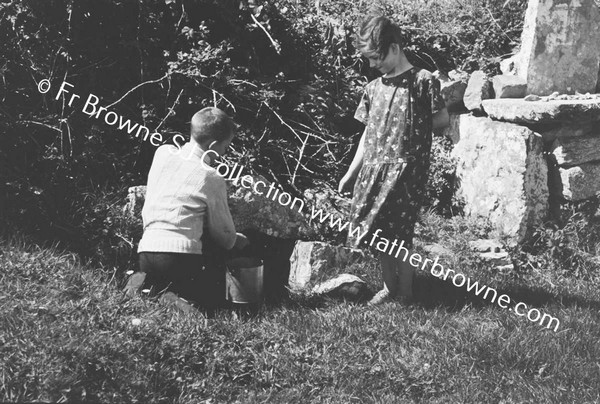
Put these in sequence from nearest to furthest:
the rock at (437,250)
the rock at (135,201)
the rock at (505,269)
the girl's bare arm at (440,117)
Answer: the girl's bare arm at (440,117) < the rock at (135,201) < the rock at (505,269) < the rock at (437,250)

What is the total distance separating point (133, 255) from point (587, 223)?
3.26 m

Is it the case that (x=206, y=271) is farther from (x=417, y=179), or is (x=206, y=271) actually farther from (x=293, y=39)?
(x=293, y=39)

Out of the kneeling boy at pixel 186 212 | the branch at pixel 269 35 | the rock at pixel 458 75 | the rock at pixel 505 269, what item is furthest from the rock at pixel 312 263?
the rock at pixel 458 75

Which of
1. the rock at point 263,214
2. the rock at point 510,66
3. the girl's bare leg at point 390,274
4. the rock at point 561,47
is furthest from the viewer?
the rock at point 510,66

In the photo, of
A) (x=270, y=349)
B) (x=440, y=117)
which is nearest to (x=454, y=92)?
(x=440, y=117)

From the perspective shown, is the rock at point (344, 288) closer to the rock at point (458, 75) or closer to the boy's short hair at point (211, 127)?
the boy's short hair at point (211, 127)

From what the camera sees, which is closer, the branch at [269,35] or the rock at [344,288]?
the rock at [344,288]

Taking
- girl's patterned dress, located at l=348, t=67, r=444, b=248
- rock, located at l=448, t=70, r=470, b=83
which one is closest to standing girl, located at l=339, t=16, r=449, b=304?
girl's patterned dress, located at l=348, t=67, r=444, b=248

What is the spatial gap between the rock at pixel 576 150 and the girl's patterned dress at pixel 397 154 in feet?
4.75

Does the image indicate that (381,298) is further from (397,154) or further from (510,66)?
(510,66)

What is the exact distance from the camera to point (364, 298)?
191 inches

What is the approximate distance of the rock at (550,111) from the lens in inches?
213

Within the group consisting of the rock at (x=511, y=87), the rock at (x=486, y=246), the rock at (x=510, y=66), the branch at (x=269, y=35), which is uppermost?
the rock at (x=510, y=66)

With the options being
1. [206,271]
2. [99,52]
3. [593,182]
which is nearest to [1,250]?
Answer: [206,271]
